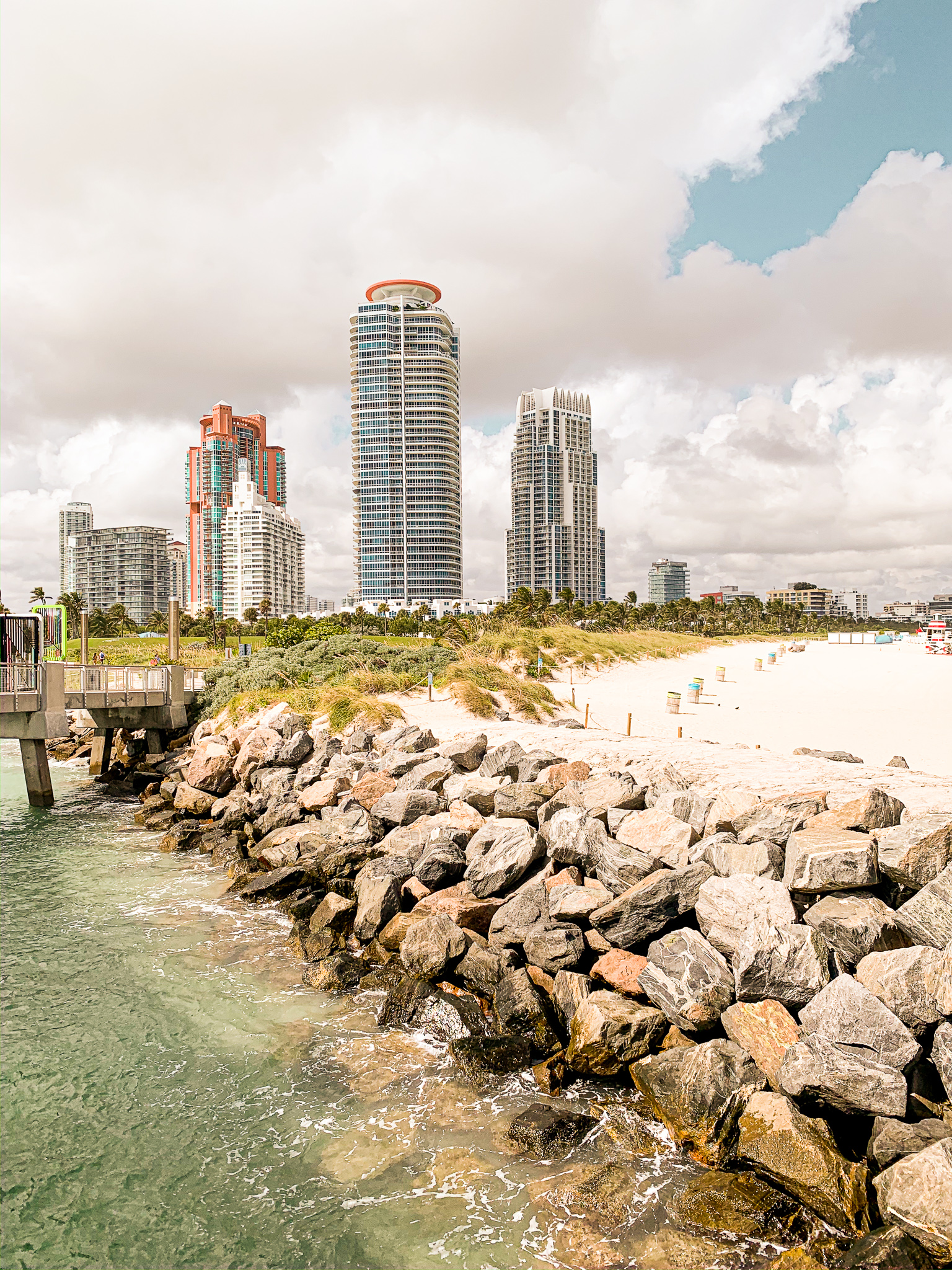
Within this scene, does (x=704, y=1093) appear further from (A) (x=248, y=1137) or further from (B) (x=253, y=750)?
(B) (x=253, y=750)

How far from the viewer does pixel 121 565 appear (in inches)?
6870

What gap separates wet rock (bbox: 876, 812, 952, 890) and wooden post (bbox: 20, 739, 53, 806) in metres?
22.1

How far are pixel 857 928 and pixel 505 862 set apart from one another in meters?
4.93

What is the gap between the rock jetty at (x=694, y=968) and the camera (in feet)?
19.2

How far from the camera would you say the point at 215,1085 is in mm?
7855

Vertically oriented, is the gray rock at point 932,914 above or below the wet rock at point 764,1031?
above

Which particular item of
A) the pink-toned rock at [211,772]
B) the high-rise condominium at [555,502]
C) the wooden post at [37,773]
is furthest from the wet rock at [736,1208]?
the high-rise condominium at [555,502]

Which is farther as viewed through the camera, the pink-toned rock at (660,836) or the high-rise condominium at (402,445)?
the high-rise condominium at (402,445)

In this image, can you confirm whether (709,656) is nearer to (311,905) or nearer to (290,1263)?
(311,905)

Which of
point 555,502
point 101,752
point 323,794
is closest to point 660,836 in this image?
point 323,794

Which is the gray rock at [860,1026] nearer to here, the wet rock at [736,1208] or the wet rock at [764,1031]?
the wet rock at [764,1031]

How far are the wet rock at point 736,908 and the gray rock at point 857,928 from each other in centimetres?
34

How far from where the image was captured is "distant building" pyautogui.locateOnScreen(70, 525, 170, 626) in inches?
6845

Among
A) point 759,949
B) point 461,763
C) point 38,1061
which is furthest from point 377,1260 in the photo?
point 461,763
